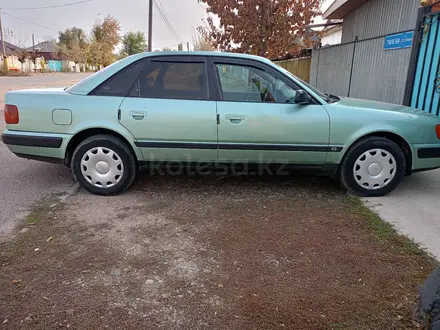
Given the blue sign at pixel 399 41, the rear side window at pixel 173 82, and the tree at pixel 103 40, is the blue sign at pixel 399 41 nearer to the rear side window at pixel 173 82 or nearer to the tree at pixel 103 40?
the rear side window at pixel 173 82

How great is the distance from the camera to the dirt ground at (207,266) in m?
2.17

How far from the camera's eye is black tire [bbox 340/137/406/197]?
4000 millimetres

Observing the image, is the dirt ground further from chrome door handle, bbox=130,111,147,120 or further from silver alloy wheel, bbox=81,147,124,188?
chrome door handle, bbox=130,111,147,120

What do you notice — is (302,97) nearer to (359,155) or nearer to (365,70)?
(359,155)

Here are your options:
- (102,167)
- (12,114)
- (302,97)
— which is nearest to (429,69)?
(302,97)

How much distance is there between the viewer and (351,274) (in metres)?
2.62

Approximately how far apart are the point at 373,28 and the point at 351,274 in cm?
857

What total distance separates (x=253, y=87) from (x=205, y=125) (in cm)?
72

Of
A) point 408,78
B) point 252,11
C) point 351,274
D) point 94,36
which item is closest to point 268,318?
point 351,274

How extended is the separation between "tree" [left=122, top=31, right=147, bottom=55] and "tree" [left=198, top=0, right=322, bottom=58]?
65.4 m

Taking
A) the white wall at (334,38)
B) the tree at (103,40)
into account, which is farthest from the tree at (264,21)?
the tree at (103,40)

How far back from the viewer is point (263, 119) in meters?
3.90

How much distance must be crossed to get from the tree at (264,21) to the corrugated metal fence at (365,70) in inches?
50.9

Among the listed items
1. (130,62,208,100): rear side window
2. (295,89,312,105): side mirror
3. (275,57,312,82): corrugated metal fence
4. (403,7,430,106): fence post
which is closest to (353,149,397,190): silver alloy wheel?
(295,89,312,105): side mirror
